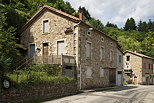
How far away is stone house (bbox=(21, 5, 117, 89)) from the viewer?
17562 mm

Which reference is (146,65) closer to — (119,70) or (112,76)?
(119,70)

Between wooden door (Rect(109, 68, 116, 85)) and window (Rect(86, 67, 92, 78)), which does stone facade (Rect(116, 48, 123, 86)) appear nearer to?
wooden door (Rect(109, 68, 116, 85))

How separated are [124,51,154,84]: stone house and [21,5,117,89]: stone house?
1766 cm

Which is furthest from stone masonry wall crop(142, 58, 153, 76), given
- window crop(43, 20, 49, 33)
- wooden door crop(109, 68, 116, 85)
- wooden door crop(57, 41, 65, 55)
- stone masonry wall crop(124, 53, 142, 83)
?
window crop(43, 20, 49, 33)

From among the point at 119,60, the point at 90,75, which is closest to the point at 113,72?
the point at 119,60

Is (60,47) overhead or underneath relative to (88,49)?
overhead

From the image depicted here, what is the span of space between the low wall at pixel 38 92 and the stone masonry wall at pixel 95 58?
3.10 meters

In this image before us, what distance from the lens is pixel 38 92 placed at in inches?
460

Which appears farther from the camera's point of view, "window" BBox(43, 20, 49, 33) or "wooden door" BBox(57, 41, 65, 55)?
"window" BBox(43, 20, 49, 33)

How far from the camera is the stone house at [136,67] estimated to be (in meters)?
38.8

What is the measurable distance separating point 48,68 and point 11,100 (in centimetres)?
632

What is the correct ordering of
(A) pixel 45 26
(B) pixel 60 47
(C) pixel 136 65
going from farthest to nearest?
(C) pixel 136 65
(A) pixel 45 26
(B) pixel 60 47

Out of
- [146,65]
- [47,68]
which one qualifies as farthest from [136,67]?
[47,68]

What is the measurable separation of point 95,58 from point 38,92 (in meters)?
10.5
